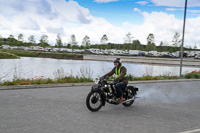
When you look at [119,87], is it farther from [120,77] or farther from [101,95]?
[101,95]

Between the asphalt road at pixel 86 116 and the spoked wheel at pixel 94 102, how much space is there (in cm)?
17

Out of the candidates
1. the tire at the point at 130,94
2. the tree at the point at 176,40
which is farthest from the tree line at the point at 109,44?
the tire at the point at 130,94

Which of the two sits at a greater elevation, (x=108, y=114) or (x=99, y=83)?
(x=99, y=83)

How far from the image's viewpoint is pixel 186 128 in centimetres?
575

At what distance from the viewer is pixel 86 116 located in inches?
257

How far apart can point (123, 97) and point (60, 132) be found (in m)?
3.38

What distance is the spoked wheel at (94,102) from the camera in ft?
23.0

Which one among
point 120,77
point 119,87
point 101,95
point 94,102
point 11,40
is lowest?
point 94,102

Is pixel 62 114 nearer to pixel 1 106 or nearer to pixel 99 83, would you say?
pixel 99 83

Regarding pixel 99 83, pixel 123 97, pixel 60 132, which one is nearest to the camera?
pixel 60 132

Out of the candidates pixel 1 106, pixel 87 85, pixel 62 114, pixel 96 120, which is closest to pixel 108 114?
pixel 96 120

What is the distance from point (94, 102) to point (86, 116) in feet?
2.43

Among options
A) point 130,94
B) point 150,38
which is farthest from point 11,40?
point 130,94

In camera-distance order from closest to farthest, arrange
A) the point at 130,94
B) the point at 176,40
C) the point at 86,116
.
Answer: the point at 86,116
the point at 130,94
the point at 176,40
